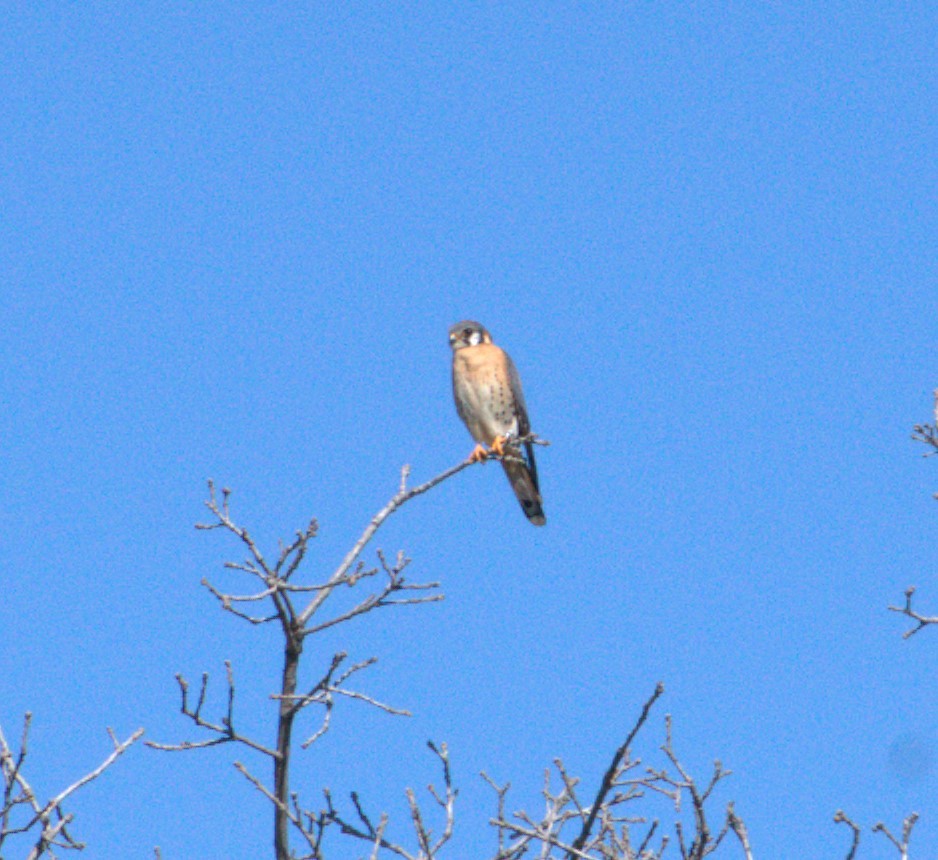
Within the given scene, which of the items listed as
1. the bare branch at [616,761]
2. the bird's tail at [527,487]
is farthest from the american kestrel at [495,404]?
the bare branch at [616,761]

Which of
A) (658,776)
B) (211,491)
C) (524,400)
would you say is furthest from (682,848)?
(524,400)

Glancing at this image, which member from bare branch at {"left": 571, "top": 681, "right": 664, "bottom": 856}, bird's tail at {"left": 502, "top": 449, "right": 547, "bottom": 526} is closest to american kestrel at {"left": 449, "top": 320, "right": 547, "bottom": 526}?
bird's tail at {"left": 502, "top": 449, "right": 547, "bottom": 526}

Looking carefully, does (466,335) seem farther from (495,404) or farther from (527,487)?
(527,487)

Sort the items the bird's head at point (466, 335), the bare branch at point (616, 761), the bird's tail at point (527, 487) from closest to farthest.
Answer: the bare branch at point (616, 761), the bird's tail at point (527, 487), the bird's head at point (466, 335)

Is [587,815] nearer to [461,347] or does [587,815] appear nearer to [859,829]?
[859,829]

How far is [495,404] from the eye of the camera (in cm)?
775

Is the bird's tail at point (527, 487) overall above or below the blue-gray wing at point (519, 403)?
below

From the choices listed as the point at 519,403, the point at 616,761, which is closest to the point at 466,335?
the point at 519,403

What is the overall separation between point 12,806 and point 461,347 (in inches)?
212

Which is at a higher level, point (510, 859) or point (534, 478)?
point (534, 478)

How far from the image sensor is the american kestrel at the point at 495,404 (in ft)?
24.8

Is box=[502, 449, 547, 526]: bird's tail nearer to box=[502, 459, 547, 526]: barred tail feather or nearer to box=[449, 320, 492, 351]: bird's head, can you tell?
box=[502, 459, 547, 526]: barred tail feather

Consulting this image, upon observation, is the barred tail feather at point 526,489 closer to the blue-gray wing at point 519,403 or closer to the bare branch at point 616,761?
the blue-gray wing at point 519,403

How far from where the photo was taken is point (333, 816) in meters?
3.50
